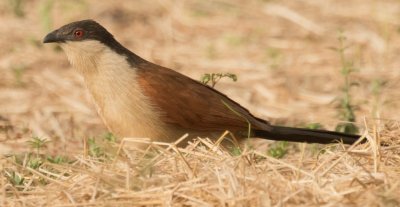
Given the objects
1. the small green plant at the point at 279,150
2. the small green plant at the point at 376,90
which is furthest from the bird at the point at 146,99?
the small green plant at the point at 376,90

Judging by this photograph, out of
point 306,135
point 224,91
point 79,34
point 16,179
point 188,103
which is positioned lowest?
point 16,179

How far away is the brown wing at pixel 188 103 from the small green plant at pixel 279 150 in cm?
16

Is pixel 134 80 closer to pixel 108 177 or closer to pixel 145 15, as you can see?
pixel 108 177

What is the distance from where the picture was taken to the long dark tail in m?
5.26

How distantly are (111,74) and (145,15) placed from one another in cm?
406

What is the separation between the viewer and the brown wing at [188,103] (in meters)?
5.14

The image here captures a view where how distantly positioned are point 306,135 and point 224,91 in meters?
2.02

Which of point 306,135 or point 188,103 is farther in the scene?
point 306,135

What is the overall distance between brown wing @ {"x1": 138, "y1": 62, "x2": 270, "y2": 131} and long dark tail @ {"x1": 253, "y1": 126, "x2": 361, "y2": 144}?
10 centimetres

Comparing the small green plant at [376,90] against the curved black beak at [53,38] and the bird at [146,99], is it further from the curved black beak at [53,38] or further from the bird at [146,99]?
the curved black beak at [53,38]

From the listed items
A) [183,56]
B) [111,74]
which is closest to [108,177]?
[111,74]

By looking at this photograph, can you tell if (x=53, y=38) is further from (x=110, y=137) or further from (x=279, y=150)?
Answer: (x=279, y=150)

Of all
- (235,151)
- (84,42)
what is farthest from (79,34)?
(235,151)

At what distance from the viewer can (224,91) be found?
7.32m
